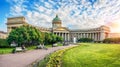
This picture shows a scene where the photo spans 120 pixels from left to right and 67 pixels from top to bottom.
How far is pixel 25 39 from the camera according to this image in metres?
42.8

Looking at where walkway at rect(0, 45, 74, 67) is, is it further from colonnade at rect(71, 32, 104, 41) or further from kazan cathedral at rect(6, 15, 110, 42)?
colonnade at rect(71, 32, 104, 41)

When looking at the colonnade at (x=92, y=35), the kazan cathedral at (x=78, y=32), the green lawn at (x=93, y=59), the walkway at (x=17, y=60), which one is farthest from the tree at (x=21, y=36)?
the colonnade at (x=92, y=35)

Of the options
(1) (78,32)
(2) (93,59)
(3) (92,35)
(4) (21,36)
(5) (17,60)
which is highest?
(4) (21,36)

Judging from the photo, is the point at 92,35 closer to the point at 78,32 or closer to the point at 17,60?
the point at 78,32

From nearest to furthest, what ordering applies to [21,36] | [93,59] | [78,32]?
[93,59] < [21,36] < [78,32]

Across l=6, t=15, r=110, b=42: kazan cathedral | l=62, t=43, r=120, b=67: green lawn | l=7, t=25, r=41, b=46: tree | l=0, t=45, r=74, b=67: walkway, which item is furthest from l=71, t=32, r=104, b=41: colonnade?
l=62, t=43, r=120, b=67: green lawn

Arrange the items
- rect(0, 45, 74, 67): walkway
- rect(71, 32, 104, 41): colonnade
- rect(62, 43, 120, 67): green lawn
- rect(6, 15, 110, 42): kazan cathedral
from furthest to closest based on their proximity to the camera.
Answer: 1. rect(71, 32, 104, 41): colonnade
2. rect(6, 15, 110, 42): kazan cathedral
3. rect(0, 45, 74, 67): walkway
4. rect(62, 43, 120, 67): green lawn

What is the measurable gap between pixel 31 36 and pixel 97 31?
281 ft

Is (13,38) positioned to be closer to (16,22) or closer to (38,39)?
(38,39)

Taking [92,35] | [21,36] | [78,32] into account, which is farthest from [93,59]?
[78,32]

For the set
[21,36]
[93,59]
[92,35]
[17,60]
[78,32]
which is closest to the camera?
[93,59]

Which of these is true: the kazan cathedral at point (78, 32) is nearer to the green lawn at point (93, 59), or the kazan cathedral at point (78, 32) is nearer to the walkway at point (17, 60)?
the walkway at point (17, 60)

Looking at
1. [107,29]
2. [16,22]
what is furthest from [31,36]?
[107,29]

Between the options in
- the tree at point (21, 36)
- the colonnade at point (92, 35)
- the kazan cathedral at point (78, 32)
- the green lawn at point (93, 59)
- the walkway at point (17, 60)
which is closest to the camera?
the green lawn at point (93, 59)
